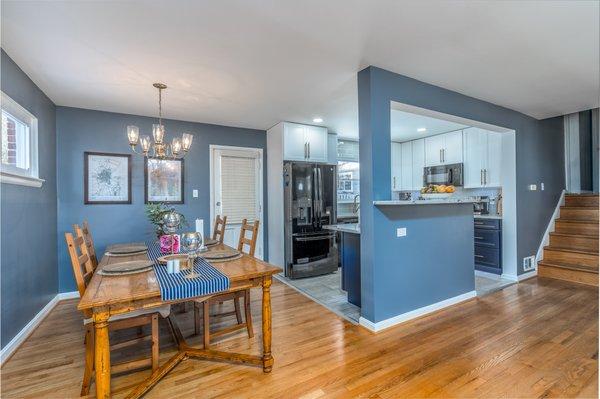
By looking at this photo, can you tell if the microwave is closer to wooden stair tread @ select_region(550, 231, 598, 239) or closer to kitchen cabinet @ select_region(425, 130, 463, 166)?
kitchen cabinet @ select_region(425, 130, 463, 166)

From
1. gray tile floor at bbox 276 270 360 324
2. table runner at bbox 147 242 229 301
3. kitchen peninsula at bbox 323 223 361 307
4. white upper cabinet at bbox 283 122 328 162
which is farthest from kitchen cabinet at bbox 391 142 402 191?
table runner at bbox 147 242 229 301

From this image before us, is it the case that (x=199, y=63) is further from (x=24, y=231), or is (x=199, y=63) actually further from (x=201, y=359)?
(x=201, y=359)

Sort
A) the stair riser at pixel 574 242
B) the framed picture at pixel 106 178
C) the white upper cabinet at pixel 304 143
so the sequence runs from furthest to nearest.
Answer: the white upper cabinet at pixel 304 143
the stair riser at pixel 574 242
the framed picture at pixel 106 178

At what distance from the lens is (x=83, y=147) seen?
3684 millimetres

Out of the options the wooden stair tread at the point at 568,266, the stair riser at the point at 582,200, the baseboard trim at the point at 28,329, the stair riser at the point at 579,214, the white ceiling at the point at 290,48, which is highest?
the white ceiling at the point at 290,48

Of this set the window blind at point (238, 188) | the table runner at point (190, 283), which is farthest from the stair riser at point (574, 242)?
the table runner at point (190, 283)

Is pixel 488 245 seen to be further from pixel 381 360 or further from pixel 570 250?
pixel 381 360

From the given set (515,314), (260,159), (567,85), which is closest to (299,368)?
(515,314)

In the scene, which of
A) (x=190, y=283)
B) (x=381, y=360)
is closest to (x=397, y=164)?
(x=381, y=360)

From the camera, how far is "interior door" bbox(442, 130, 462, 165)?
4914 mm

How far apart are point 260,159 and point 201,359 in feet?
10.8

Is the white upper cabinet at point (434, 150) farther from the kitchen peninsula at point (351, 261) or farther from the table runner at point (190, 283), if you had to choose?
the table runner at point (190, 283)

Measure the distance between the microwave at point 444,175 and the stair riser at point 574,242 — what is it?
5.36 ft

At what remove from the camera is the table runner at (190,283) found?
1.56 meters
